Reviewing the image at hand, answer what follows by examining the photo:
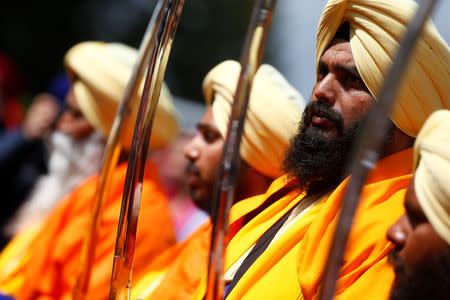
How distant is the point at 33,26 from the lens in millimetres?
A: 9719

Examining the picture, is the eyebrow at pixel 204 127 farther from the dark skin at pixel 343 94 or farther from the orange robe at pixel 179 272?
the dark skin at pixel 343 94

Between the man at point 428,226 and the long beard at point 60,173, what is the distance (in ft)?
8.92

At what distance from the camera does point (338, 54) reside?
1621mm

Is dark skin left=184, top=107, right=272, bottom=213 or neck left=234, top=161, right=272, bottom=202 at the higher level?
neck left=234, top=161, right=272, bottom=202

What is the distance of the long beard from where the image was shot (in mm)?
3861

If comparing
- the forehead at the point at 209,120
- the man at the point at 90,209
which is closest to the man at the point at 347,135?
A: the forehead at the point at 209,120

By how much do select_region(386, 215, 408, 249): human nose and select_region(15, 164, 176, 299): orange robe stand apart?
183 cm

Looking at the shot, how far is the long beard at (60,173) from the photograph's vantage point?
386cm

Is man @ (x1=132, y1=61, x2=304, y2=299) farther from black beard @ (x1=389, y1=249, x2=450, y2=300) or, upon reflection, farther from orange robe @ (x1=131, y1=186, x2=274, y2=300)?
black beard @ (x1=389, y1=249, x2=450, y2=300)

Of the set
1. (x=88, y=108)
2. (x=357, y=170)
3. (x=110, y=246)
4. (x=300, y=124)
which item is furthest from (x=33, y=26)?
(x=357, y=170)

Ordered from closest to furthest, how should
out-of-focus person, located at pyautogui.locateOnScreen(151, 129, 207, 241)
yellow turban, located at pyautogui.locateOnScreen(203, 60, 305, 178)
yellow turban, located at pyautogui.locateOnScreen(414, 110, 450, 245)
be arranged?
yellow turban, located at pyautogui.locateOnScreen(414, 110, 450, 245)
yellow turban, located at pyautogui.locateOnScreen(203, 60, 305, 178)
out-of-focus person, located at pyautogui.locateOnScreen(151, 129, 207, 241)

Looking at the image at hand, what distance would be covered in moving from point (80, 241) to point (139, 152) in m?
1.87

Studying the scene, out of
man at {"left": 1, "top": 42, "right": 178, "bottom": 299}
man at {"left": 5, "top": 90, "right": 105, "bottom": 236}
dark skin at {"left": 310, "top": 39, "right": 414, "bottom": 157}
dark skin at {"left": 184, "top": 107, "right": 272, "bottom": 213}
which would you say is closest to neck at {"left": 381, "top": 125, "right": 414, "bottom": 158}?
dark skin at {"left": 310, "top": 39, "right": 414, "bottom": 157}

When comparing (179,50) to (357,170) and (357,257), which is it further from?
(357,170)
